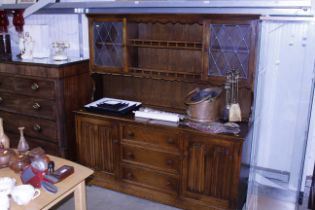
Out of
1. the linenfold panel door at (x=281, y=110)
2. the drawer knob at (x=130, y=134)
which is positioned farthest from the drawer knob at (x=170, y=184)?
the linenfold panel door at (x=281, y=110)

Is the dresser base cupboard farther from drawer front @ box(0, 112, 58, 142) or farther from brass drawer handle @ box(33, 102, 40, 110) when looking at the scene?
brass drawer handle @ box(33, 102, 40, 110)

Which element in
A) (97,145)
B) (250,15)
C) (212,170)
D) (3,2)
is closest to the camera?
(250,15)

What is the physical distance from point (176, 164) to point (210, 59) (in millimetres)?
794

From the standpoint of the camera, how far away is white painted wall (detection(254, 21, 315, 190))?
7.34ft

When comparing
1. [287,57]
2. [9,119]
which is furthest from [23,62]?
[287,57]

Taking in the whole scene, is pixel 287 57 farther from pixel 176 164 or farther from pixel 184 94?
pixel 176 164

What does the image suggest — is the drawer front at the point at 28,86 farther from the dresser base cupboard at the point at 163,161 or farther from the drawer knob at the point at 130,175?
the drawer knob at the point at 130,175

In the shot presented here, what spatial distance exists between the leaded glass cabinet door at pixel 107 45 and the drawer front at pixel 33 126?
0.62 m

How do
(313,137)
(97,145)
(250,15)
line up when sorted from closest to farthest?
(250,15), (313,137), (97,145)

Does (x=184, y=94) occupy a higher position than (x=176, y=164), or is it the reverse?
(x=184, y=94)

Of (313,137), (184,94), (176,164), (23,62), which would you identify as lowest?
(176,164)

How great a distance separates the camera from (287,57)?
2.29 meters

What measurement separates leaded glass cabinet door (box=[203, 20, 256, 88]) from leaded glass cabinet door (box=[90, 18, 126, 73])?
68 centimetres

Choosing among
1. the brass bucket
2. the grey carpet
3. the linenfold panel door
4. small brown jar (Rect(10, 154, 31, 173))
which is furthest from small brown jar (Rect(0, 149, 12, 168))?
the linenfold panel door
